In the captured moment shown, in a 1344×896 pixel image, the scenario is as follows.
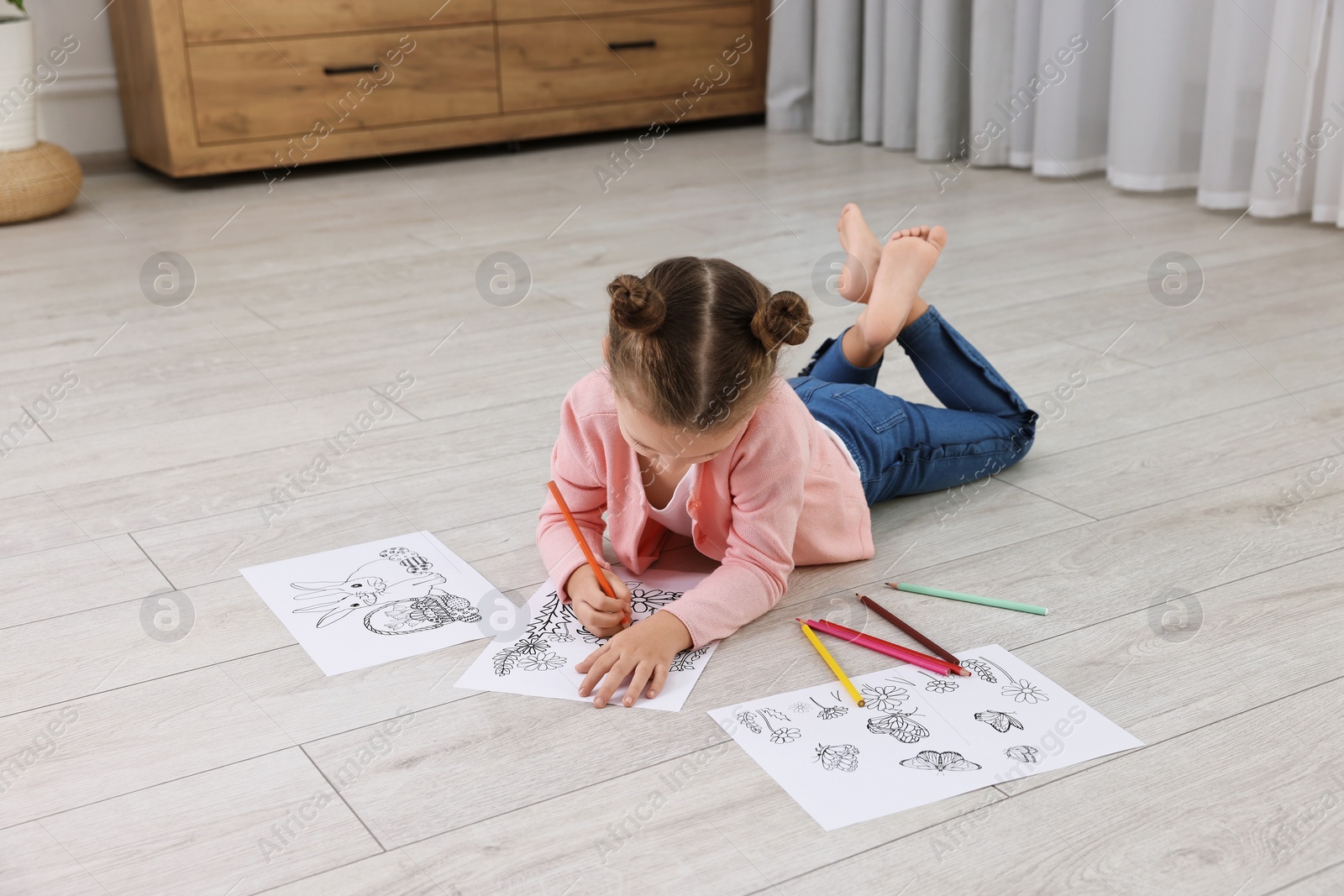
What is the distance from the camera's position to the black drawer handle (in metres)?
3.18

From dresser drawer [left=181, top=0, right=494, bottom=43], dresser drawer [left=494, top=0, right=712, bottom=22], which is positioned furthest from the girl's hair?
dresser drawer [left=494, top=0, right=712, bottom=22]

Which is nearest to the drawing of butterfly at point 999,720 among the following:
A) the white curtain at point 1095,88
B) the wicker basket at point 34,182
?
the white curtain at point 1095,88

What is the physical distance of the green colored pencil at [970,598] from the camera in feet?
3.81

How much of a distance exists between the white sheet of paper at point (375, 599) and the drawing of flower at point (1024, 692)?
1.48 feet

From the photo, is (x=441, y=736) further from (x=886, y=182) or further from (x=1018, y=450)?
(x=886, y=182)

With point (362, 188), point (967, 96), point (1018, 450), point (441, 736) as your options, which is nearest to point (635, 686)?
point (441, 736)

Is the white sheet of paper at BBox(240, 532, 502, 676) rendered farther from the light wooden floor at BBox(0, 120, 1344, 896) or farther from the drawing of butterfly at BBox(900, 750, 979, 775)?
the drawing of butterfly at BBox(900, 750, 979, 775)

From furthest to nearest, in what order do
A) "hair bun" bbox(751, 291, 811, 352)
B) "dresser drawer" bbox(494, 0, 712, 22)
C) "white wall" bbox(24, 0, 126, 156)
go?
"dresser drawer" bbox(494, 0, 712, 22), "white wall" bbox(24, 0, 126, 156), "hair bun" bbox(751, 291, 811, 352)

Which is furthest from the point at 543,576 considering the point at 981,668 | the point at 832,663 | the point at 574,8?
the point at 574,8

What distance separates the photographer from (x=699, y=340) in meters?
0.98

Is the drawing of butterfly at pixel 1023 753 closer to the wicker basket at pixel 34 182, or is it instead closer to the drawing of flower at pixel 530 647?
the drawing of flower at pixel 530 647

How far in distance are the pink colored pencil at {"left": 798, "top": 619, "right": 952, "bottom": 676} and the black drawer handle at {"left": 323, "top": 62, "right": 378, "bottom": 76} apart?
8.20 feet

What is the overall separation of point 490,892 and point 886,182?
2.51 meters

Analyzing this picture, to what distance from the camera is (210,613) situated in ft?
3.89
